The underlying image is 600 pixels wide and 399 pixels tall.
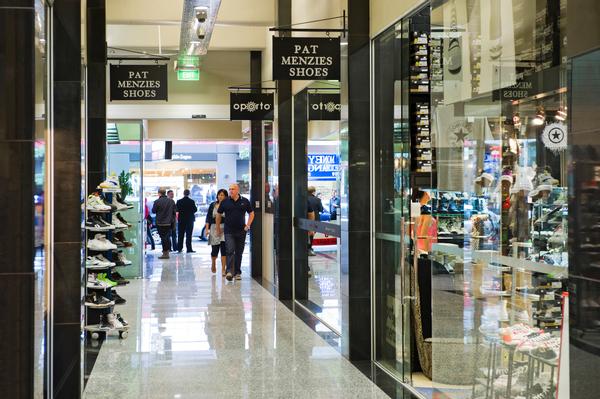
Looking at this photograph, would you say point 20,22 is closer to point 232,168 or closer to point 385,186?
point 385,186

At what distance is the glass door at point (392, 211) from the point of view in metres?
6.41

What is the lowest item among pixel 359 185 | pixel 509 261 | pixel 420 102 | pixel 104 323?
pixel 104 323

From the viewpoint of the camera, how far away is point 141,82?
1096 centimetres

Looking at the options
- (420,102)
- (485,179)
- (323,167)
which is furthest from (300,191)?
(485,179)

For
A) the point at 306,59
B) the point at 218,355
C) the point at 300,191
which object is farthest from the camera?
the point at 300,191

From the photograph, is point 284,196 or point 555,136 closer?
point 555,136

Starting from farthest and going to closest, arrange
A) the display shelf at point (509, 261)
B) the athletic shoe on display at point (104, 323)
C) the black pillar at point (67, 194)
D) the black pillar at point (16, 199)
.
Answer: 1. the athletic shoe on display at point (104, 323)
2. the black pillar at point (67, 194)
3. the display shelf at point (509, 261)
4. the black pillar at point (16, 199)

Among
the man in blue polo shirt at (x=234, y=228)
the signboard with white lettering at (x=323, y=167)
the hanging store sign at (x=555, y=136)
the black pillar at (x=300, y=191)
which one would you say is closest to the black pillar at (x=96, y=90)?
the black pillar at (x=300, y=191)

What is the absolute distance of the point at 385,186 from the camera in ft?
22.4

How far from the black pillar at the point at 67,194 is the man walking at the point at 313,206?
4.98 metres

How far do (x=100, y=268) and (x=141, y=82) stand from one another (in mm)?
3779

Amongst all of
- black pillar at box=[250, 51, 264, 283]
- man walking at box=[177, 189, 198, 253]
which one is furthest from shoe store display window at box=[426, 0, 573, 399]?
man walking at box=[177, 189, 198, 253]

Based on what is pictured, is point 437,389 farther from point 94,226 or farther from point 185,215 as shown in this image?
point 185,215

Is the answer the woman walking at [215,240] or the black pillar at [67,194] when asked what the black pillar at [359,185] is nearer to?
the black pillar at [67,194]
